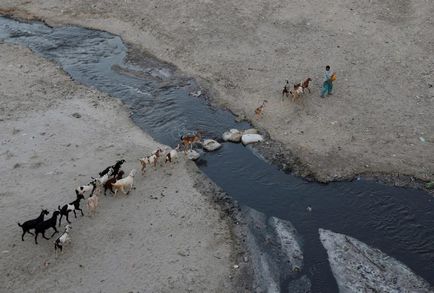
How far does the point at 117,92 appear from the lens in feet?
72.6

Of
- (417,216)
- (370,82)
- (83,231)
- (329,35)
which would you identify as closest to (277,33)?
(329,35)

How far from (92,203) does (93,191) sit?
2.76 feet

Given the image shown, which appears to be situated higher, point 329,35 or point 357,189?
point 329,35

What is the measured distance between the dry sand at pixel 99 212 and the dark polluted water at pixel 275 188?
123 cm

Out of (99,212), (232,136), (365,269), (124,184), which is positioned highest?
(232,136)

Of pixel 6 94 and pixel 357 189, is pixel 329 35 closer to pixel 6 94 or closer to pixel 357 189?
pixel 357 189

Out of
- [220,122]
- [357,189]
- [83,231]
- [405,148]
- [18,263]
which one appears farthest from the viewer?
[220,122]

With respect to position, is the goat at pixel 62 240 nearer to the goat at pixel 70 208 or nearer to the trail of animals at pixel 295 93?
the goat at pixel 70 208

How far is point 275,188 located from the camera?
16750mm

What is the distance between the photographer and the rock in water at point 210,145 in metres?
18.3

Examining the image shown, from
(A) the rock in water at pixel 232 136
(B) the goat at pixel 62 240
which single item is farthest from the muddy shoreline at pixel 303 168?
(B) the goat at pixel 62 240

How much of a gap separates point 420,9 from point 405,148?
39.4 feet

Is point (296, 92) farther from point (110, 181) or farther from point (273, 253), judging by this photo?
point (110, 181)

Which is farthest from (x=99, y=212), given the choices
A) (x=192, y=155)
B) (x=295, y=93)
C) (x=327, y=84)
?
(x=327, y=84)
